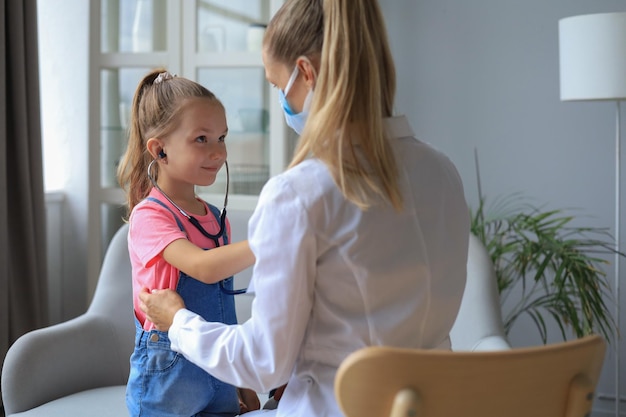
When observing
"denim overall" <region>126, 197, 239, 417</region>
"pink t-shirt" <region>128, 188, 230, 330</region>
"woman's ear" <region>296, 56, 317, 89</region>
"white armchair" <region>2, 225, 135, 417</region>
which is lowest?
"white armchair" <region>2, 225, 135, 417</region>

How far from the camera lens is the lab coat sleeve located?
1.11m

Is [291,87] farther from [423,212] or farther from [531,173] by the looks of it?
[531,173]

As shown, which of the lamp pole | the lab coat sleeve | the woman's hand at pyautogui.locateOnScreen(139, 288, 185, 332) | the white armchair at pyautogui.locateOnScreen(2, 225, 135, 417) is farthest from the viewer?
the lamp pole

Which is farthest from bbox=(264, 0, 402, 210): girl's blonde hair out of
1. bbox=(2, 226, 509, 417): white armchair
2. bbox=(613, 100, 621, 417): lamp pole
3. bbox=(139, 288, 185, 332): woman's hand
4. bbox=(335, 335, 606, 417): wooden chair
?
bbox=(613, 100, 621, 417): lamp pole

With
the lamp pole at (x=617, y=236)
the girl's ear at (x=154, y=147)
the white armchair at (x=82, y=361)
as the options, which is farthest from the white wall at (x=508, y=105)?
the girl's ear at (x=154, y=147)

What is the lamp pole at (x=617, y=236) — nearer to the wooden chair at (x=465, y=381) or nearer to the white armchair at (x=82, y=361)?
the white armchair at (x=82, y=361)

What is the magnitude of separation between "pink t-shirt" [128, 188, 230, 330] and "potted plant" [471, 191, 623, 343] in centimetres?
172

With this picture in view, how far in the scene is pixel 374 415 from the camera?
1.03 m

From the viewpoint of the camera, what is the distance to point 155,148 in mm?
1610

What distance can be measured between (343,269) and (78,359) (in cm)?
140

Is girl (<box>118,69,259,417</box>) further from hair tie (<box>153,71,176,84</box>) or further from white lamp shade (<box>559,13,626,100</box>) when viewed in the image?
white lamp shade (<box>559,13,626,100</box>)

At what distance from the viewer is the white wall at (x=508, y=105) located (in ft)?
11.7

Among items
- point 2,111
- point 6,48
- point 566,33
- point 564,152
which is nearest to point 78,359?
point 2,111

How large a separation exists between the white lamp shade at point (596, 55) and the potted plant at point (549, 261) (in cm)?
46
